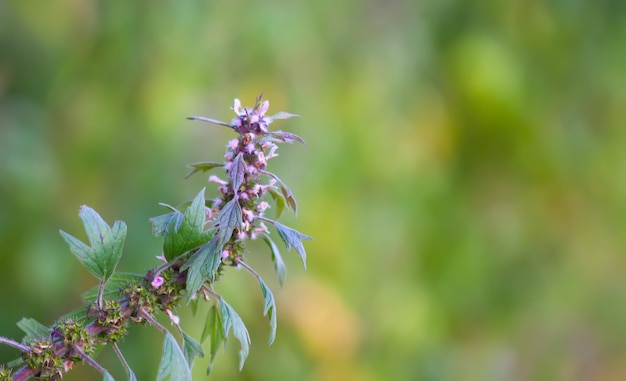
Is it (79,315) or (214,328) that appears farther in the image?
(214,328)

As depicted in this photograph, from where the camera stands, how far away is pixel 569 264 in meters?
3.31

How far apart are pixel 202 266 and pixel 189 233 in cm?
3

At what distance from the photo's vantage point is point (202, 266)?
0.80m

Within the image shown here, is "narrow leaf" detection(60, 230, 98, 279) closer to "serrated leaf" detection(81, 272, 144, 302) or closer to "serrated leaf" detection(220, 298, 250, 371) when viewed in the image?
"serrated leaf" detection(81, 272, 144, 302)

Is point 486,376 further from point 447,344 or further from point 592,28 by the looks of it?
point 592,28

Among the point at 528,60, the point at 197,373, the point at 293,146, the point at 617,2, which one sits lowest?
the point at 197,373

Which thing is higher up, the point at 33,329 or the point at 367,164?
the point at 367,164

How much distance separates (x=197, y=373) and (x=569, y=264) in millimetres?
1748

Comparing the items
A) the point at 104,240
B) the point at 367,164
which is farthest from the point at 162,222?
the point at 367,164

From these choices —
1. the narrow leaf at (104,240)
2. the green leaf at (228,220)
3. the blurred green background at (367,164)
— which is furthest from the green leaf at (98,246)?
the blurred green background at (367,164)

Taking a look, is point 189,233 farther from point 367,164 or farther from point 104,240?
point 367,164

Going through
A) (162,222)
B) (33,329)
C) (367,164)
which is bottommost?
Result: (33,329)

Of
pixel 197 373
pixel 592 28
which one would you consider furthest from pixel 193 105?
pixel 592 28

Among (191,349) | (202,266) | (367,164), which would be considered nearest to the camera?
(202,266)
